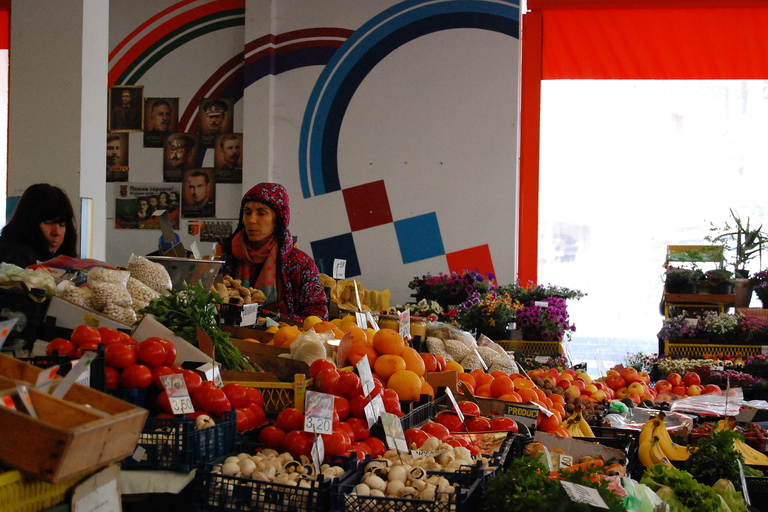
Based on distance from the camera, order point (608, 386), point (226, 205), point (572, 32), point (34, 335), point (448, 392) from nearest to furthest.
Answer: point (34, 335) → point (448, 392) → point (608, 386) → point (572, 32) → point (226, 205)

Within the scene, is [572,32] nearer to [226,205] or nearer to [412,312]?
[412,312]

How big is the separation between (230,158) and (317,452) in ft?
20.2

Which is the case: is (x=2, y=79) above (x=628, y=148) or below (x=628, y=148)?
above

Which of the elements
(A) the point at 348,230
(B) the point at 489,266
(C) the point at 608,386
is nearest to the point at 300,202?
(A) the point at 348,230

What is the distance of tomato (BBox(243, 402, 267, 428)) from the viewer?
205 centimetres

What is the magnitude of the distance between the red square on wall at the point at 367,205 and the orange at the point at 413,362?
4.67m

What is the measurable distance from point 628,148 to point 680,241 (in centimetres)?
112

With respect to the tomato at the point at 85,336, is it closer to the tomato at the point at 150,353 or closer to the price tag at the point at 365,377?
the tomato at the point at 150,353

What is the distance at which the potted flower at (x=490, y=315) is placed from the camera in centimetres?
491

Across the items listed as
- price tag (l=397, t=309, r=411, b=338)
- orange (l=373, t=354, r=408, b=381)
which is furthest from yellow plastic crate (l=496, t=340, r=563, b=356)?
orange (l=373, t=354, r=408, b=381)

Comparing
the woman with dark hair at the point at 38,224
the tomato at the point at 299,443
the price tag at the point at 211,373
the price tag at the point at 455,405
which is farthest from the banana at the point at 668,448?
the woman with dark hair at the point at 38,224

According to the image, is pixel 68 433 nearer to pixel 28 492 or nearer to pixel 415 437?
pixel 28 492

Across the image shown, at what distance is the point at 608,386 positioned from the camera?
4043 millimetres

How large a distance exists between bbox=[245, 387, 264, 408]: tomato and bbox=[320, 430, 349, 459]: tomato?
1.15ft
